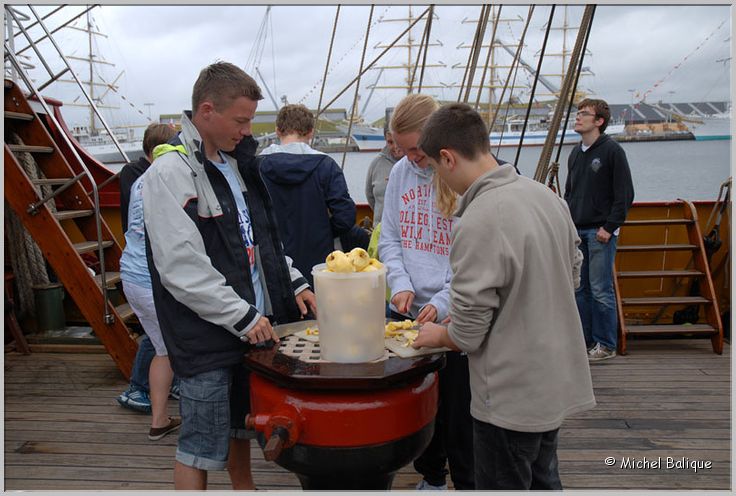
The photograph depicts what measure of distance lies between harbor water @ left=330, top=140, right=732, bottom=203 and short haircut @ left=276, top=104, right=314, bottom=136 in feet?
54.5

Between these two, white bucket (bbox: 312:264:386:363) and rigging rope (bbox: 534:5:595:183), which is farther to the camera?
rigging rope (bbox: 534:5:595:183)

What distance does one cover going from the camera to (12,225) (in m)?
4.57

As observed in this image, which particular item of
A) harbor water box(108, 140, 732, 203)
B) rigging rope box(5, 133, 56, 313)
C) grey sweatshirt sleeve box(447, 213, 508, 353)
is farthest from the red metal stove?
harbor water box(108, 140, 732, 203)

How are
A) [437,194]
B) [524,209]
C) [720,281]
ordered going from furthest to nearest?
[720,281] → [437,194] → [524,209]

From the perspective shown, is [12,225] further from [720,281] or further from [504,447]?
[720,281]

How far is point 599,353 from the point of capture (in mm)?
4277

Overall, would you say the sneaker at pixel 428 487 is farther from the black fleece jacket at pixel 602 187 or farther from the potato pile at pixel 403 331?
the black fleece jacket at pixel 602 187

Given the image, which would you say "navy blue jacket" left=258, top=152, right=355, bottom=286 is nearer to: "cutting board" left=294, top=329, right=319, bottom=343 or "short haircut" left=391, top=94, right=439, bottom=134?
"short haircut" left=391, top=94, right=439, bottom=134

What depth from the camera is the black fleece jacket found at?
407 cm

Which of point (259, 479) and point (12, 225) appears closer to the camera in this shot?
point (259, 479)

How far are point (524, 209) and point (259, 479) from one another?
1.84 metres

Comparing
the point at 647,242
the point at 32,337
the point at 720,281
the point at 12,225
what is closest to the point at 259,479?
the point at 32,337

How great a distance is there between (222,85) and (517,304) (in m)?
0.97

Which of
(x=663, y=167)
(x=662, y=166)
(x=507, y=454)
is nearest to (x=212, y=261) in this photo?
(x=507, y=454)
